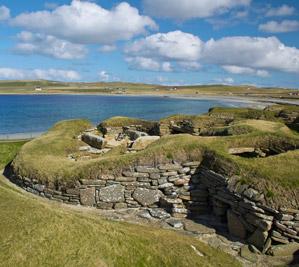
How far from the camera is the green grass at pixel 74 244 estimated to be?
8656 millimetres

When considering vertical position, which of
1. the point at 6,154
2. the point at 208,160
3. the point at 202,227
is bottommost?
the point at 6,154

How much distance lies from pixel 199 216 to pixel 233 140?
443cm

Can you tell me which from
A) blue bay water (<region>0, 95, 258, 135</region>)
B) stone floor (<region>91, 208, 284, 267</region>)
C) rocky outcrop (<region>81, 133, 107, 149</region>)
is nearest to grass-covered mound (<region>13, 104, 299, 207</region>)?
stone floor (<region>91, 208, 284, 267</region>)

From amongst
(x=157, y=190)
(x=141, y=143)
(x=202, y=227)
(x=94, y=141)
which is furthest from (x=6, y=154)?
(x=202, y=227)

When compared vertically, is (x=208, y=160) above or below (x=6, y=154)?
above

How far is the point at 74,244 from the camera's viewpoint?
9.17m

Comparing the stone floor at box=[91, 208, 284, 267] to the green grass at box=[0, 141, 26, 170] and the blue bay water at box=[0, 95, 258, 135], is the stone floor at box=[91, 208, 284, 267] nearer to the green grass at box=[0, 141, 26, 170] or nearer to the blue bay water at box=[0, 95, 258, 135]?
the green grass at box=[0, 141, 26, 170]

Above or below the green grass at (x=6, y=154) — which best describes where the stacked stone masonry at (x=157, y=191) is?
above

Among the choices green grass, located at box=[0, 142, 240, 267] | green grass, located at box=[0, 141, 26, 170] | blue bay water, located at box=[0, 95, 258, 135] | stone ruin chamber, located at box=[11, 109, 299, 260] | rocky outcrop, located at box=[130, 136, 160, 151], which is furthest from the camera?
blue bay water, located at box=[0, 95, 258, 135]

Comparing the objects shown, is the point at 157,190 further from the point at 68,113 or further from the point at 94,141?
the point at 68,113

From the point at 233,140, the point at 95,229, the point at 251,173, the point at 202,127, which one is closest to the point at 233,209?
the point at 251,173

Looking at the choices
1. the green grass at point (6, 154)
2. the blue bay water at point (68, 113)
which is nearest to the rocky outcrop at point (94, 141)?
the green grass at point (6, 154)

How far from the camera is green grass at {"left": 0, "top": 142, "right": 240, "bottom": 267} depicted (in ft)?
28.4

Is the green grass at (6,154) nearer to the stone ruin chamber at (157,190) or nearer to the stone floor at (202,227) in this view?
the stone ruin chamber at (157,190)
